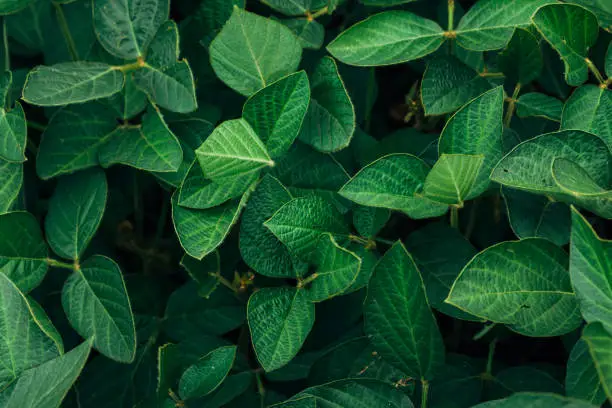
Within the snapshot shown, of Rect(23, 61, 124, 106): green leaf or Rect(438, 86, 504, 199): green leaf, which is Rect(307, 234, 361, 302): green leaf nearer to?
Rect(438, 86, 504, 199): green leaf

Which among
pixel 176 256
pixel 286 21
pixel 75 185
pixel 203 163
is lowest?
pixel 176 256

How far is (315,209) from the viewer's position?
0.91 m

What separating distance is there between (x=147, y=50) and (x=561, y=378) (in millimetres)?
790

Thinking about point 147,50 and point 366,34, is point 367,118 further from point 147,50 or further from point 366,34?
point 147,50

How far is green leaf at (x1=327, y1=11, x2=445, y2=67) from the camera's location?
957mm

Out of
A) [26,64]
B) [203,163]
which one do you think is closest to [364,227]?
[203,163]

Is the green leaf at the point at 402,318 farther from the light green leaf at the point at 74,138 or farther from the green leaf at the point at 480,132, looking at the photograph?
the light green leaf at the point at 74,138

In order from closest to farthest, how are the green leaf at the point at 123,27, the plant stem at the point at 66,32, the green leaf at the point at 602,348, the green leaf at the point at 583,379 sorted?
the green leaf at the point at 602,348 → the green leaf at the point at 583,379 → the green leaf at the point at 123,27 → the plant stem at the point at 66,32

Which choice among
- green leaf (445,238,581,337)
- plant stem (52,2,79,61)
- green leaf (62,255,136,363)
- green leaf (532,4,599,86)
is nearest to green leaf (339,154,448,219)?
green leaf (445,238,581,337)

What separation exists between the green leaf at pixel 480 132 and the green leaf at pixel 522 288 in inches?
4.2

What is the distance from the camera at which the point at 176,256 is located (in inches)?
49.4

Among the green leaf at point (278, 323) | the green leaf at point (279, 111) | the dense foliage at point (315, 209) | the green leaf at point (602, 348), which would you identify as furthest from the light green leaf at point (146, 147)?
the green leaf at point (602, 348)

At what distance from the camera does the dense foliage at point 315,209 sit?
81cm

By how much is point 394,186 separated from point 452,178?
9cm
